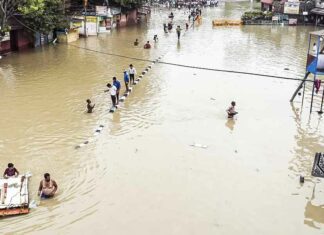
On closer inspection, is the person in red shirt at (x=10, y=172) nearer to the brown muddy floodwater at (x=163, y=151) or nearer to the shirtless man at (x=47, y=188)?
the brown muddy floodwater at (x=163, y=151)

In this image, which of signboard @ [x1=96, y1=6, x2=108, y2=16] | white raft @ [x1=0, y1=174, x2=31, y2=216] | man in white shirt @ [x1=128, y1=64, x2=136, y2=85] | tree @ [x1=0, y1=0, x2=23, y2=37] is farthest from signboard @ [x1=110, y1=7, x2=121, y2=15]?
white raft @ [x1=0, y1=174, x2=31, y2=216]

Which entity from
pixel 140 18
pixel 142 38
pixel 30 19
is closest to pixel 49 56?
pixel 30 19

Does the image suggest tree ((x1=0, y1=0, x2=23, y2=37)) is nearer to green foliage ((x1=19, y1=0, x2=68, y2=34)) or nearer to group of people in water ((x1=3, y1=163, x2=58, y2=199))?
green foliage ((x1=19, y1=0, x2=68, y2=34))

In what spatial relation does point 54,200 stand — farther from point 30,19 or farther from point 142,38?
point 142,38

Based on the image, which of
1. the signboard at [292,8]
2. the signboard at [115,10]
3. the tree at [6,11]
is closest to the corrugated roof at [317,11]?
the signboard at [292,8]

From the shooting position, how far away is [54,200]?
38.6 feet

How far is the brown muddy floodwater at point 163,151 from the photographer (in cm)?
1109

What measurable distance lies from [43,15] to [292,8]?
1437 inches

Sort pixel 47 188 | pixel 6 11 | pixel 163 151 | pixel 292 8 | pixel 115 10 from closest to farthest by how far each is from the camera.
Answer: pixel 47 188 < pixel 163 151 < pixel 6 11 < pixel 115 10 < pixel 292 8

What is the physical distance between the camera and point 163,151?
593 inches

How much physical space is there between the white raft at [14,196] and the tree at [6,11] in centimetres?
1818

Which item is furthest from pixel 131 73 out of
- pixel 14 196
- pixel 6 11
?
pixel 14 196

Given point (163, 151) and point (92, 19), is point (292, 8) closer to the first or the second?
point (92, 19)

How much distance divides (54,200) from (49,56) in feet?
70.1
